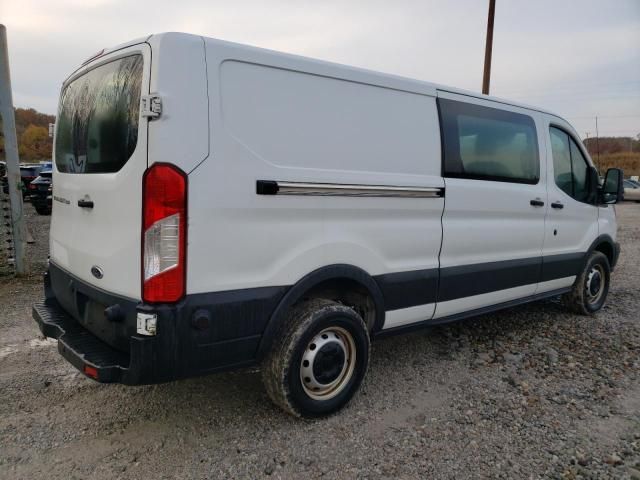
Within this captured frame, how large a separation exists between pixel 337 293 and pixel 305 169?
92 cm

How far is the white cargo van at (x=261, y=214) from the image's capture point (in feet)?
8.02

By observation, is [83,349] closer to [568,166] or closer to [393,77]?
[393,77]

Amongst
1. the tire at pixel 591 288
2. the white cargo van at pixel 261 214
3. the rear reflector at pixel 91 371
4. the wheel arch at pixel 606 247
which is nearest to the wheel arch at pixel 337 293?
the white cargo van at pixel 261 214

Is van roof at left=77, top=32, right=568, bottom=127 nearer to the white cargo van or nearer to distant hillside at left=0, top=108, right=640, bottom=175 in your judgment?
the white cargo van

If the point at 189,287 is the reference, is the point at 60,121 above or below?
above

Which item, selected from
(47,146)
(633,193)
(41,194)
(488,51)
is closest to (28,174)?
(41,194)

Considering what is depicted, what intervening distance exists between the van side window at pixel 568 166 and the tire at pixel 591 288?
0.76 metres

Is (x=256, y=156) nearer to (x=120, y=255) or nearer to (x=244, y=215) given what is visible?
(x=244, y=215)

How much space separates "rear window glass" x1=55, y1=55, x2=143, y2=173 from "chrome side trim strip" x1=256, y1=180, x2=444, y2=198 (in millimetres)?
714

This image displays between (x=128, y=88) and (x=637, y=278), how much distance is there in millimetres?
7549

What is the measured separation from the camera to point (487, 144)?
13.1 ft

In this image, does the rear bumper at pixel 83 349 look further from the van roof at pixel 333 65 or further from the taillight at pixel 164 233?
the van roof at pixel 333 65

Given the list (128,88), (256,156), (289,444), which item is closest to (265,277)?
(256,156)

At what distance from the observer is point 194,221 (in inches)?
96.1
